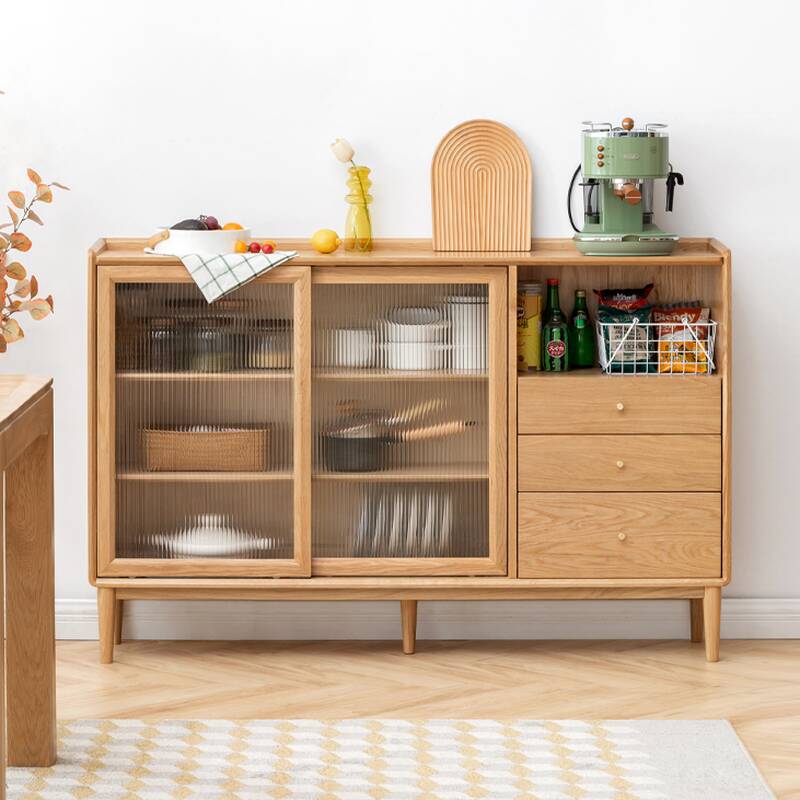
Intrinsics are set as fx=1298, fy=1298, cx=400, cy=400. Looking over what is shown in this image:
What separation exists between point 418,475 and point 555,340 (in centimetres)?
51

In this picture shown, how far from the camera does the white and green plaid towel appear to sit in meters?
3.27

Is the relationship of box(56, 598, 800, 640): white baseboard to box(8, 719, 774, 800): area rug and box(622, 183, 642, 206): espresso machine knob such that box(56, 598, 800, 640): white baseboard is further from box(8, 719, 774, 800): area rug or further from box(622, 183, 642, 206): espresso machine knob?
box(622, 183, 642, 206): espresso machine knob

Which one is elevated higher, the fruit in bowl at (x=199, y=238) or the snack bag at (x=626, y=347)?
the fruit in bowl at (x=199, y=238)

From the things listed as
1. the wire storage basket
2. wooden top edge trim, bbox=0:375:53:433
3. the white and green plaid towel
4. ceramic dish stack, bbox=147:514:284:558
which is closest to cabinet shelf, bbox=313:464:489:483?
ceramic dish stack, bbox=147:514:284:558

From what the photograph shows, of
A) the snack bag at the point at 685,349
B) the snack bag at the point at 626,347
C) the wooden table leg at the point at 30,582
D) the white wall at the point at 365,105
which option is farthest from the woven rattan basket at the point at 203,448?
the snack bag at the point at 685,349

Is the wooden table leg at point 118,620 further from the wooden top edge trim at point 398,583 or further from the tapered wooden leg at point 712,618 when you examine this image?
the tapered wooden leg at point 712,618

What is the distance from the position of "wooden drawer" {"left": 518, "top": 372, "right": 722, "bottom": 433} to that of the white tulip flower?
0.78 m

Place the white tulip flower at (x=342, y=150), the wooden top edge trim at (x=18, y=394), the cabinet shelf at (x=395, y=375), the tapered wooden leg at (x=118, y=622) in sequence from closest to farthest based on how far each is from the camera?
1. the wooden top edge trim at (x=18, y=394)
2. the cabinet shelf at (x=395, y=375)
3. the white tulip flower at (x=342, y=150)
4. the tapered wooden leg at (x=118, y=622)

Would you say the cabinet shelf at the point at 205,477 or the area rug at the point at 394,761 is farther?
the cabinet shelf at the point at 205,477

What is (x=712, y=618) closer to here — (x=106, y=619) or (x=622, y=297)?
(x=622, y=297)

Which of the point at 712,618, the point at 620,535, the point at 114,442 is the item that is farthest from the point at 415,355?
the point at 712,618

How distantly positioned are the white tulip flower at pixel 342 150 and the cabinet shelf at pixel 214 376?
24.0 inches

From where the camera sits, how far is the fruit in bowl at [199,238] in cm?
334

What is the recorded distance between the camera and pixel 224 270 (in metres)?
3.28
